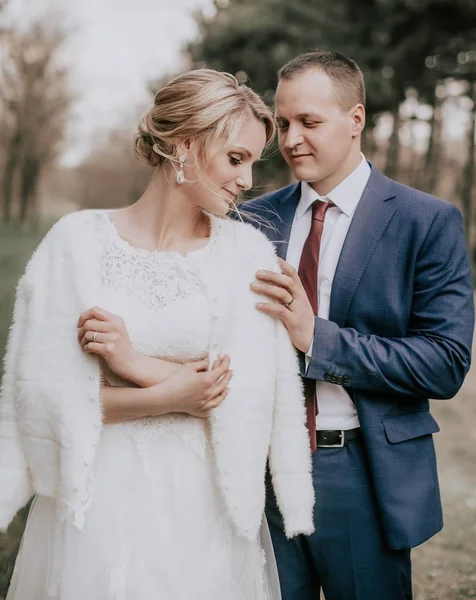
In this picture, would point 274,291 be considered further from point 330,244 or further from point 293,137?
point 293,137

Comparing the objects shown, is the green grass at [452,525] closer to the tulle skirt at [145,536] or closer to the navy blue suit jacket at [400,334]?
the tulle skirt at [145,536]

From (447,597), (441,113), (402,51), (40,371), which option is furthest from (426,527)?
(441,113)

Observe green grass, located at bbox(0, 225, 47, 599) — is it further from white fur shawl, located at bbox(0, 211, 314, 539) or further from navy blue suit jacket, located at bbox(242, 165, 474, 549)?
navy blue suit jacket, located at bbox(242, 165, 474, 549)

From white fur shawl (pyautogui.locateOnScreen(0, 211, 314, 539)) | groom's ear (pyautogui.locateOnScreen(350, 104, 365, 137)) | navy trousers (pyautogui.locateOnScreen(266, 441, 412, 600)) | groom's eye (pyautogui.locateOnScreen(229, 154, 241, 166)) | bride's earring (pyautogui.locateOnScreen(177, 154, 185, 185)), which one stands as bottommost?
navy trousers (pyautogui.locateOnScreen(266, 441, 412, 600))

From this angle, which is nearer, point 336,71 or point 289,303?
point 289,303

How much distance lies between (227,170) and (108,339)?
2.45 feet

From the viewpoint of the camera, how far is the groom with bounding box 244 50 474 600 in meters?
2.59

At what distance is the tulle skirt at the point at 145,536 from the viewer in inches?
92.4

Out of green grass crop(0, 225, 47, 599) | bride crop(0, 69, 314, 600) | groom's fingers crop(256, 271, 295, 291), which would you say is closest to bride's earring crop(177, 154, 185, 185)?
bride crop(0, 69, 314, 600)

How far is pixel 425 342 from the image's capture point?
102 inches

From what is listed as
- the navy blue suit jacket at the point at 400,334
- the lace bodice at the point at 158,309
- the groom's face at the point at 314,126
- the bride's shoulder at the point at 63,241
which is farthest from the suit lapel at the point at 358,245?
the bride's shoulder at the point at 63,241

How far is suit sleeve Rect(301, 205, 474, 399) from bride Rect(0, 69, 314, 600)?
163mm

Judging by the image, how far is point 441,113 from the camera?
17.1 metres

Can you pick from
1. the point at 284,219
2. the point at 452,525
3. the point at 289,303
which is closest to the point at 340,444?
the point at 289,303
